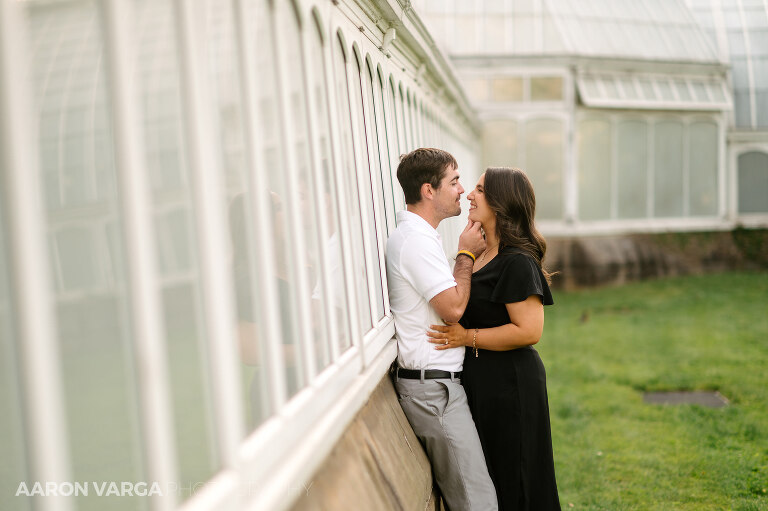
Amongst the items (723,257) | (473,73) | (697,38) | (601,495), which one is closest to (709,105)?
(697,38)

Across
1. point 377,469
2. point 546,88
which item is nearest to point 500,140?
point 546,88

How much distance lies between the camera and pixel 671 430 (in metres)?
6.24

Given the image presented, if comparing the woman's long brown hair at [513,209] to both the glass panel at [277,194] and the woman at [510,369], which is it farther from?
the glass panel at [277,194]

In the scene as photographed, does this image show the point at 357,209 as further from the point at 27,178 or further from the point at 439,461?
the point at 27,178

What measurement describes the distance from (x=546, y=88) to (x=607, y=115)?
1.53 meters

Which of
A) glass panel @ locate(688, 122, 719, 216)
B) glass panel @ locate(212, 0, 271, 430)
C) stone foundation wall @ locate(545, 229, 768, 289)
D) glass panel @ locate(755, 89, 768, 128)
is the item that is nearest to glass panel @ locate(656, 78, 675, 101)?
glass panel @ locate(688, 122, 719, 216)

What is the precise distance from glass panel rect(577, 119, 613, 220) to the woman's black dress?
1306 cm

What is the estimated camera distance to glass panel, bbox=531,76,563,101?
15.4m

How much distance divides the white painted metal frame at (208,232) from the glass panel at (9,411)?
1.12ft

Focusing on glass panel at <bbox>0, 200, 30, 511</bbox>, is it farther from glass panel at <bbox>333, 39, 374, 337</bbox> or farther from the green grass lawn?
the green grass lawn

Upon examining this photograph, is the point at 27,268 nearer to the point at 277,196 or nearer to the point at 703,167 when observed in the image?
the point at 277,196

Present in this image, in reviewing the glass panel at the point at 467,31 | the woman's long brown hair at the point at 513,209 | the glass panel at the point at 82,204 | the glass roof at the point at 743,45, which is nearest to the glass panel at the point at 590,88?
the glass panel at the point at 467,31

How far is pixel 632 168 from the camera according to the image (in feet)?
52.8

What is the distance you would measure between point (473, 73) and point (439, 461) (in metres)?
13.6
